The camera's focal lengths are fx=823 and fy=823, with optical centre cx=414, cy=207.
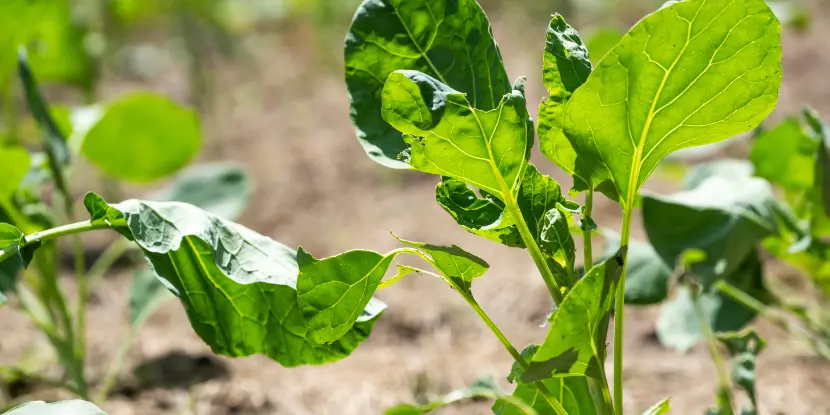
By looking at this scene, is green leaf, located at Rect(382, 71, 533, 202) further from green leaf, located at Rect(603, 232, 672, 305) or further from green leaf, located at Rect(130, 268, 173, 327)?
green leaf, located at Rect(130, 268, 173, 327)

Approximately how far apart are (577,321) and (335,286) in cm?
26

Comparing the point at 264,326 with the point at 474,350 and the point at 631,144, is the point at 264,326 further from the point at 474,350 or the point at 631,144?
the point at 474,350

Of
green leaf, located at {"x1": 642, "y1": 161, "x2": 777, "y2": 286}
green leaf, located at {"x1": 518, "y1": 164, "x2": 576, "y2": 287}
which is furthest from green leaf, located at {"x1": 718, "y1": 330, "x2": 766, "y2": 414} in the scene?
green leaf, located at {"x1": 518, "y1": 164, "x2": 576, "y2": 287}

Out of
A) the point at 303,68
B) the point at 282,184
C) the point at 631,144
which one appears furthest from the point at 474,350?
the point at 303,68

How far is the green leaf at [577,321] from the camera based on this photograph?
2.62ft

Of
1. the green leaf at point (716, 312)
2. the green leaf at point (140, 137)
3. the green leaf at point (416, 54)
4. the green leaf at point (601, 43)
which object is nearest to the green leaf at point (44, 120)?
the green leaf at point (140, 137)

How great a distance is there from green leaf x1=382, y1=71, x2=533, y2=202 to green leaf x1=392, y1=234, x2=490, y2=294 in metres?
0.08

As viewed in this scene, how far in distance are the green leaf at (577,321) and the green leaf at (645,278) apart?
0.53 metres

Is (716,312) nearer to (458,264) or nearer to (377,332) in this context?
(458,264)

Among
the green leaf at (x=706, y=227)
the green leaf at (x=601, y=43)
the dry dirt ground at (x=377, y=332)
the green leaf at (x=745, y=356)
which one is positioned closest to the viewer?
the green leaf at (x=745, y=356)

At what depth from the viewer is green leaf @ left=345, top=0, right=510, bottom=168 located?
97 cm

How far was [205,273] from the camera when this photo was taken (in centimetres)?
101

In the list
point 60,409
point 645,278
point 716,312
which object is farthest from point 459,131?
point 716,312

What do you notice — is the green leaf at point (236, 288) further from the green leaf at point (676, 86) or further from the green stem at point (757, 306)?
the green stem at point (757, 306)
